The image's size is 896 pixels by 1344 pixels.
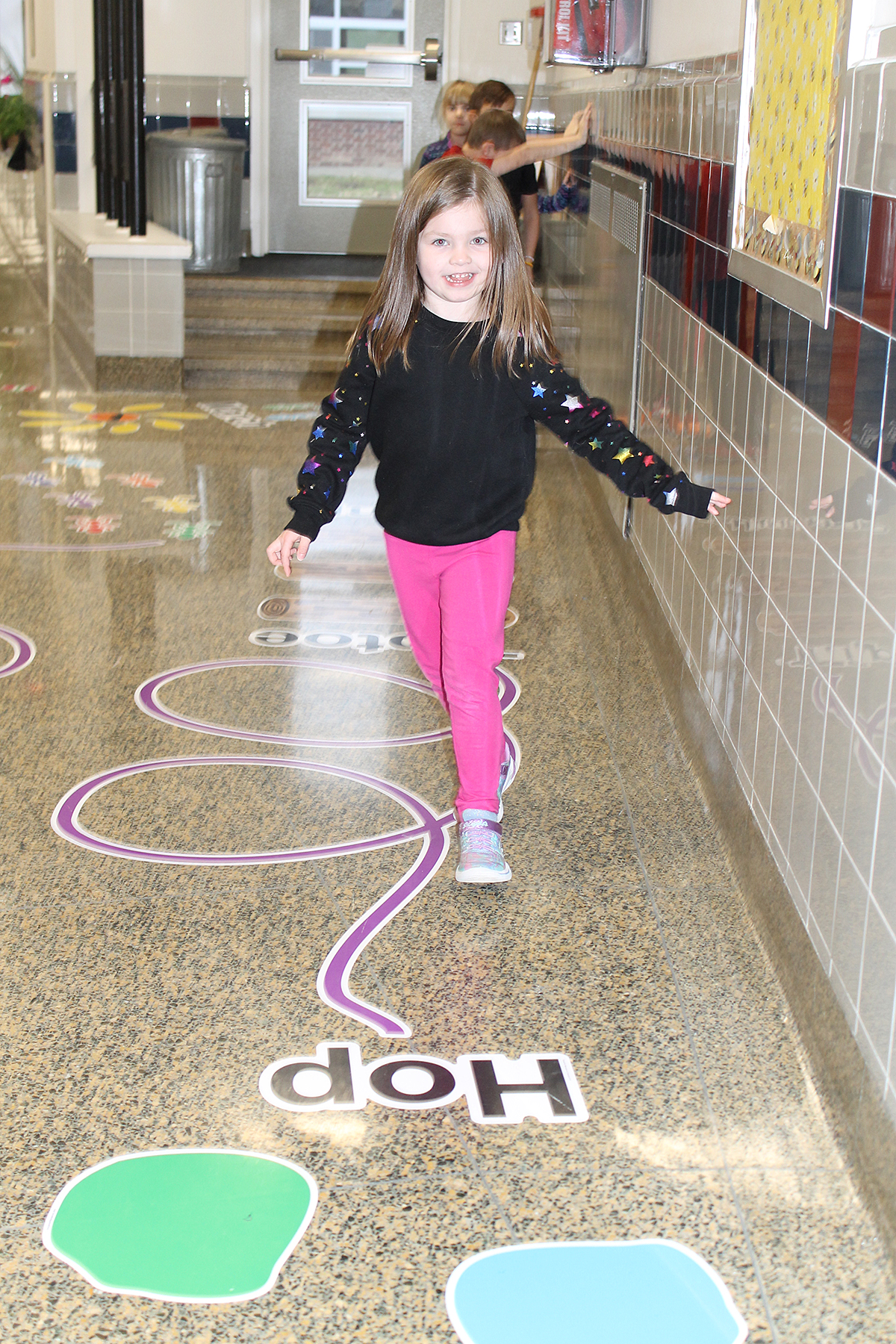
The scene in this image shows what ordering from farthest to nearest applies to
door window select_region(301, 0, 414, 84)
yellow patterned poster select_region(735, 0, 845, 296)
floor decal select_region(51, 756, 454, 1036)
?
door window select_region(301, 0, 414, 84) → floor decal select_region(51, 756, 454, 1036) → yellow patterned poster select_region(735, 0, 845, 296)

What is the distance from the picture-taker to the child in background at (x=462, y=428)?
2199 millimetres

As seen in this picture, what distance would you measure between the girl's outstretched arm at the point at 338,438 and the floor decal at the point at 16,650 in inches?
49.2

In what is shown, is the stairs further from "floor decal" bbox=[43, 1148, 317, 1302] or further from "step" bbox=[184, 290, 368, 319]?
"floor decal" bbox=[43, 1148, 317, 1302]

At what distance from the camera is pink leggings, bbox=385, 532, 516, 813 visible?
7.64 ft

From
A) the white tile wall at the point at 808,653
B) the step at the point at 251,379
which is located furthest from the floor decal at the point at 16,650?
the step at the point at 251,379

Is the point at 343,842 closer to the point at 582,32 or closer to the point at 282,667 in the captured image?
the point at 282,667

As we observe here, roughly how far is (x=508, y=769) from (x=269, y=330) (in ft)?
15.6

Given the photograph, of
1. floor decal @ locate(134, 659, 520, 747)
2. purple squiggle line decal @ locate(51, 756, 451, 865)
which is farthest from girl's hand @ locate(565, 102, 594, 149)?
purple squiggle line decal @ locate(51, 756, 451, 865)

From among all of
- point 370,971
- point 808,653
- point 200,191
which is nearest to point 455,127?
point 200,191

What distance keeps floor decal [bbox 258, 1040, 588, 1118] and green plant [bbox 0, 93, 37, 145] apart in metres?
8.96

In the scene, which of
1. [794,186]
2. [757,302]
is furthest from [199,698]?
[794,186]

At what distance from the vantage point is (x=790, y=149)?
83.5 inches

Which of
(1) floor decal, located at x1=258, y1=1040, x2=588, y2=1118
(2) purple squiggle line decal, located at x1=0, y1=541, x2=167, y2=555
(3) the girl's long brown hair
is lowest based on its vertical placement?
(1) floor decal, located at x1=258, y1=1040, x2=588, y2=1118

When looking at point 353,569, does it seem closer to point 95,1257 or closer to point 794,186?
point 794,186
